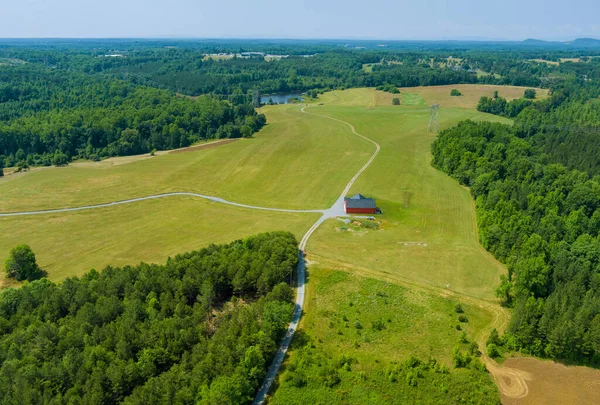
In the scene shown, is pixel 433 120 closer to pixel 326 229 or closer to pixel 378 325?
pixel 326 229

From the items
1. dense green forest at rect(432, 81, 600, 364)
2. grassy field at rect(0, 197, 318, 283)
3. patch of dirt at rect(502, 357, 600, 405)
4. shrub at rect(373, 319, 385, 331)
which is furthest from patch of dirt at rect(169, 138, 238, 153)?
patch of dirt at rect(502, 357, 600, 405)

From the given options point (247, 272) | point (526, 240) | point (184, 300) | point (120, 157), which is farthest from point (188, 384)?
point (120, 157)

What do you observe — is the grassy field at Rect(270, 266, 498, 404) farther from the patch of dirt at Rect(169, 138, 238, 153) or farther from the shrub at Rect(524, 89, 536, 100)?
the shrub at Rect(524, 89, 536, 100)

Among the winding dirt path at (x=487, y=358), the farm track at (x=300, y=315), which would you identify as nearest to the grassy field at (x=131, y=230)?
the farm track at (x=300, y=315)

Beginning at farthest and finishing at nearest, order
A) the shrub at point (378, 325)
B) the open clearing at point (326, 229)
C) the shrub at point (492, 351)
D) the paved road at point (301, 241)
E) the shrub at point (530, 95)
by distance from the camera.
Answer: the shrub at point (530, 95)
the shrub at point (378, 325)
the open clearing at point (326, 229)
the shrub at point (492, 351)
the paved road at point (301, 241)

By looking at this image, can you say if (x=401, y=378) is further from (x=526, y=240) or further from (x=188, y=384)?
(x=526, y=240)

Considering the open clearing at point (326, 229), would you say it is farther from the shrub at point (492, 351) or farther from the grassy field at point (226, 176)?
the shrub at point (492, 351)
